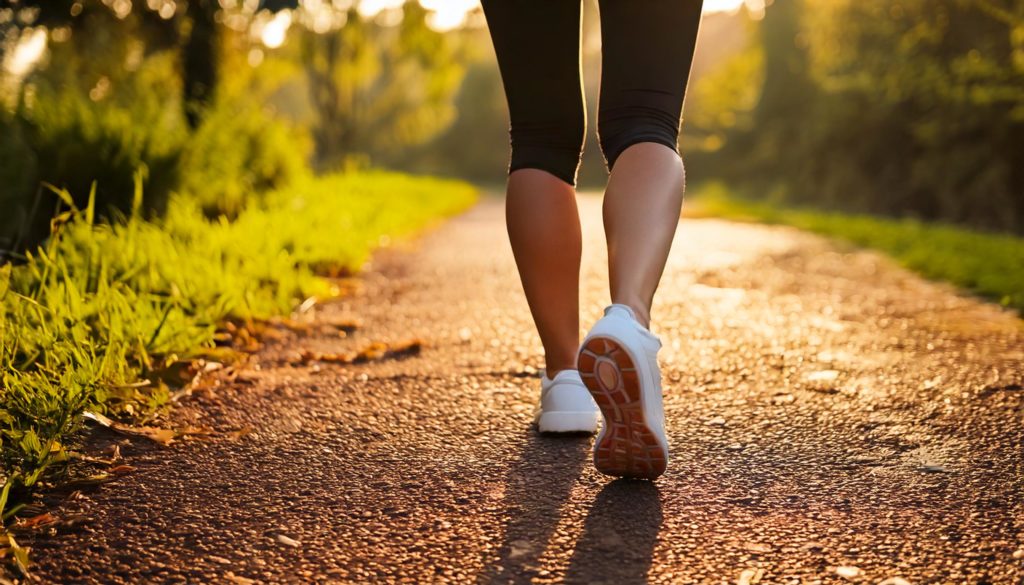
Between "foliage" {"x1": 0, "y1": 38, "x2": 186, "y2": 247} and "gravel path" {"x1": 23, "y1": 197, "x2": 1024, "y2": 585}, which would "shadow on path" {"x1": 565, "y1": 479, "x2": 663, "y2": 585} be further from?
"foliage" {"x1": 0, "y1": 38, "x2": 186, "y2": 247}

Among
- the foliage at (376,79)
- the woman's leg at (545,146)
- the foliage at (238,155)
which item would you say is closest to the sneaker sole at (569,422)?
the woman's leg at (545,146)

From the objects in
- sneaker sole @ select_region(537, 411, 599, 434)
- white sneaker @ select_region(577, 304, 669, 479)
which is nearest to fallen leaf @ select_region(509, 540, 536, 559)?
white sneaker @ select_region(577, 304, 669, 479)

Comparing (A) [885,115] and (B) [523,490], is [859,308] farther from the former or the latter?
(A) [885,115]

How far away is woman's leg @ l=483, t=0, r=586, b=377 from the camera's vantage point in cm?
217

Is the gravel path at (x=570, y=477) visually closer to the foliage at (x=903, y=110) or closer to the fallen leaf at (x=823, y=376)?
the fallen leaf at (x=823, y=376)

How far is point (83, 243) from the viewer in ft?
13.0

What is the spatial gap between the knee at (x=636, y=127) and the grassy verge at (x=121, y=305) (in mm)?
1301

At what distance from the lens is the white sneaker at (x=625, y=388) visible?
1780 millimetres

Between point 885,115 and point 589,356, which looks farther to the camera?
point 885,115

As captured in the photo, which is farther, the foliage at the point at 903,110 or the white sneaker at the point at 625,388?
the foliage at the point at 903,110

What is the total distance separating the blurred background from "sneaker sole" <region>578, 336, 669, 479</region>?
9.60ft

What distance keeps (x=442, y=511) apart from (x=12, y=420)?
975 millimetres

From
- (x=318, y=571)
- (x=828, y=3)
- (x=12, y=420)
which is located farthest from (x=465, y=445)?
(x=828, y=3)

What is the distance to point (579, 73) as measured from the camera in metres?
2.25
